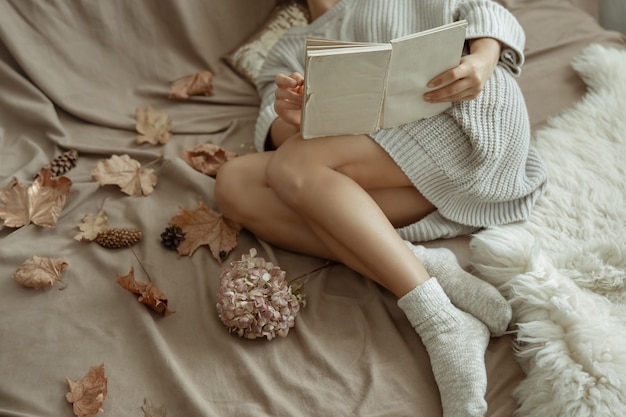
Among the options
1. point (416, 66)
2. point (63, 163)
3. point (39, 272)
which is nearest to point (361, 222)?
point (416, 66)

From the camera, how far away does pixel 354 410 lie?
1.02 m

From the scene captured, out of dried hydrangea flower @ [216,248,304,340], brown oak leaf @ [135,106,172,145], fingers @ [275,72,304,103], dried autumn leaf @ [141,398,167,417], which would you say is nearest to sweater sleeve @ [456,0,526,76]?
fingers @ [275,72,304,103]

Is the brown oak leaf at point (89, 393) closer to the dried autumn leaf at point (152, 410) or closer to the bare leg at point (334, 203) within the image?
the dried autumn leaf at point (152, 410)

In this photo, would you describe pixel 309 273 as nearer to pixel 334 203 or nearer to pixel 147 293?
pixel 334 203

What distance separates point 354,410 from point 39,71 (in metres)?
1.07

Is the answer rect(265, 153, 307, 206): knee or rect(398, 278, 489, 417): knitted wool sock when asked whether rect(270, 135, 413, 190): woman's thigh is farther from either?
rect(398, 278, 489, 417): knitted wool sock

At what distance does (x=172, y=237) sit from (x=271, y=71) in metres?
0.47

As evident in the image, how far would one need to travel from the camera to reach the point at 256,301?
3.57 feet

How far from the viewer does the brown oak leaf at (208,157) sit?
144 centimetres

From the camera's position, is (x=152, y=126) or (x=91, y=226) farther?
(x=152, y=126)

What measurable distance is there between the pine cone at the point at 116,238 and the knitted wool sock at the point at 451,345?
0.55 meters

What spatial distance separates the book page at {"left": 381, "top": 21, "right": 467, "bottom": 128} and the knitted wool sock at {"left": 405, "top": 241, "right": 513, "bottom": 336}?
26 cm

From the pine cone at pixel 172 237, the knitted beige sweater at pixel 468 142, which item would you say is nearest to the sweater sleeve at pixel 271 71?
the knitted beige sweater at pixel 468 142

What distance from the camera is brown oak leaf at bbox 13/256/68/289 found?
1.16m
